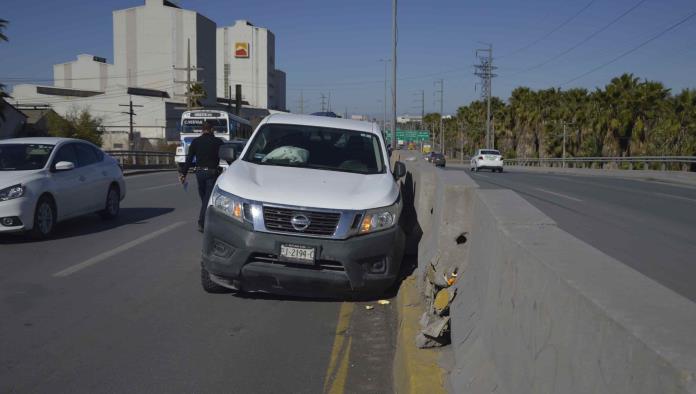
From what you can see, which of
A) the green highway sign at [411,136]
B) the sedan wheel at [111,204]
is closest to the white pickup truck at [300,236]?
the sedan wheel at [111,204]

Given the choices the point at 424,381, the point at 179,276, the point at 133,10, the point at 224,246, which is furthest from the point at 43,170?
the point at 133,10

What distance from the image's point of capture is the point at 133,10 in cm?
9531

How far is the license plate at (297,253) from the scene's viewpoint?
21.6 ft

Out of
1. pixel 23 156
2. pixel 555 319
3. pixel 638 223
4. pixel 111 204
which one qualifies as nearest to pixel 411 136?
pixel 638 223

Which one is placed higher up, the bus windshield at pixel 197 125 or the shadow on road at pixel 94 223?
the bus windshield at pixel 197 125

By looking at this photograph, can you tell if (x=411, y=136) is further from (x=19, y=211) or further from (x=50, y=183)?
(x=19, y=211)

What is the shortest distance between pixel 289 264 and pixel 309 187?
88 cm

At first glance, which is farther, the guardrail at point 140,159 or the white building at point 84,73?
the white building at point 84,73

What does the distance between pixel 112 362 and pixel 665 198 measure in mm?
18826

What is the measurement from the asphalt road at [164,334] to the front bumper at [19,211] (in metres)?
0.71

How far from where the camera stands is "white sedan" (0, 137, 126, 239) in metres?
10.1

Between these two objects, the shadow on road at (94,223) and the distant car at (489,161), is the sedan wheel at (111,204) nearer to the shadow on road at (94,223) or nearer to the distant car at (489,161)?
the shadow on road at (94,223)

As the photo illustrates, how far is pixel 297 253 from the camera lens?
6582mm

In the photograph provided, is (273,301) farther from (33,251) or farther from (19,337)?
(33,251)
